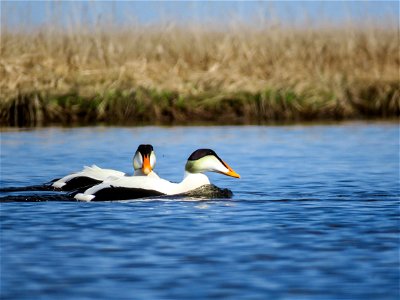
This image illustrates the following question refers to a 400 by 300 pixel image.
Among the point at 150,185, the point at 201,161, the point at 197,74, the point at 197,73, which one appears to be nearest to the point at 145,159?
the point at 201,161

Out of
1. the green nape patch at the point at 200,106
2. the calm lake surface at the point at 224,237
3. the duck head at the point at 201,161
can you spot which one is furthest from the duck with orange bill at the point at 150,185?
the green nape patch at the point at 200,106

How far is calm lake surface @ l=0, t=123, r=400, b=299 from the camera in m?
6.18

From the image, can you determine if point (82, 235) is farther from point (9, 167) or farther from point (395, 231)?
point (9, 167)

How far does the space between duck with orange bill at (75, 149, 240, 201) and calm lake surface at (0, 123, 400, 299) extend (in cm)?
16

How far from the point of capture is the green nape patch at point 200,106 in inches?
758

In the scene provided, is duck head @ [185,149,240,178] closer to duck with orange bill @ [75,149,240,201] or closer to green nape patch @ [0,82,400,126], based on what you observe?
duck with orange bill @ [75,149,240,201]

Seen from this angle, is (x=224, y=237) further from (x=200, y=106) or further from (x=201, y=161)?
(x=200, y=106)

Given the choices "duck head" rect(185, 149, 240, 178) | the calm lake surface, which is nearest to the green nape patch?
the calm lake surface

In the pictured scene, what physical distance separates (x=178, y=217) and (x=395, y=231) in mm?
1829

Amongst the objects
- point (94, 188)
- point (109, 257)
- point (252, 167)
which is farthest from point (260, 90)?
point (109, 257)

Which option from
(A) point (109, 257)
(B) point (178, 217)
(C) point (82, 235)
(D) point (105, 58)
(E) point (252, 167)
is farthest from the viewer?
(D) point (105, 58)

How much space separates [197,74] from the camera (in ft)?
67.6

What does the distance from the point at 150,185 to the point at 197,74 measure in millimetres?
10530

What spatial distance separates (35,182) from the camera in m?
12.5
